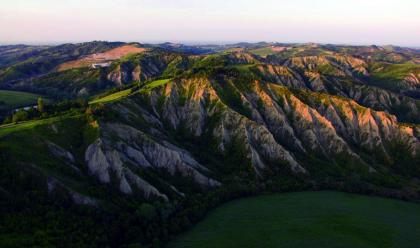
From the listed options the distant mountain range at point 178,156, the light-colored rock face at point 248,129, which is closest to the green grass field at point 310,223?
the distant mountain range at point 178,156

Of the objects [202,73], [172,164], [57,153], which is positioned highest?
[202,73]

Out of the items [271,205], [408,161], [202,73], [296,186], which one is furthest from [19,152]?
[408,161]

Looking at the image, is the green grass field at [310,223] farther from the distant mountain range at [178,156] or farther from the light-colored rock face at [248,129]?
the light-colored rock face at [248,129]

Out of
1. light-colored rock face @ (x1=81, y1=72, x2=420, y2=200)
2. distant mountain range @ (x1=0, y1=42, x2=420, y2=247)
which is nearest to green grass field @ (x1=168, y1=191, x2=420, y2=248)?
distant mountain range @ (x1=0, y1=42, x2=420, y2=247)

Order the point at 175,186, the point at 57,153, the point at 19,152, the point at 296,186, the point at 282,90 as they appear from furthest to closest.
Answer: the point at 282,90 < the point at 296,186 < the point at 175,186 < the point at 57,153 < the point at 19,152

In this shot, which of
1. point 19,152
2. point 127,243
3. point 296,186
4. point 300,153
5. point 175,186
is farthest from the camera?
point 300,153

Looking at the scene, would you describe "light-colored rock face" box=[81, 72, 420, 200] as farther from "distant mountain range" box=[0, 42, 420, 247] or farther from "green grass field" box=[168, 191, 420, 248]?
"green grass field" box=[168, 191, 420, 248]

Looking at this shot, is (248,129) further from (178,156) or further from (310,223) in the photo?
(310,223)

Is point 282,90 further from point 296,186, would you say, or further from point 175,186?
point 175,186
